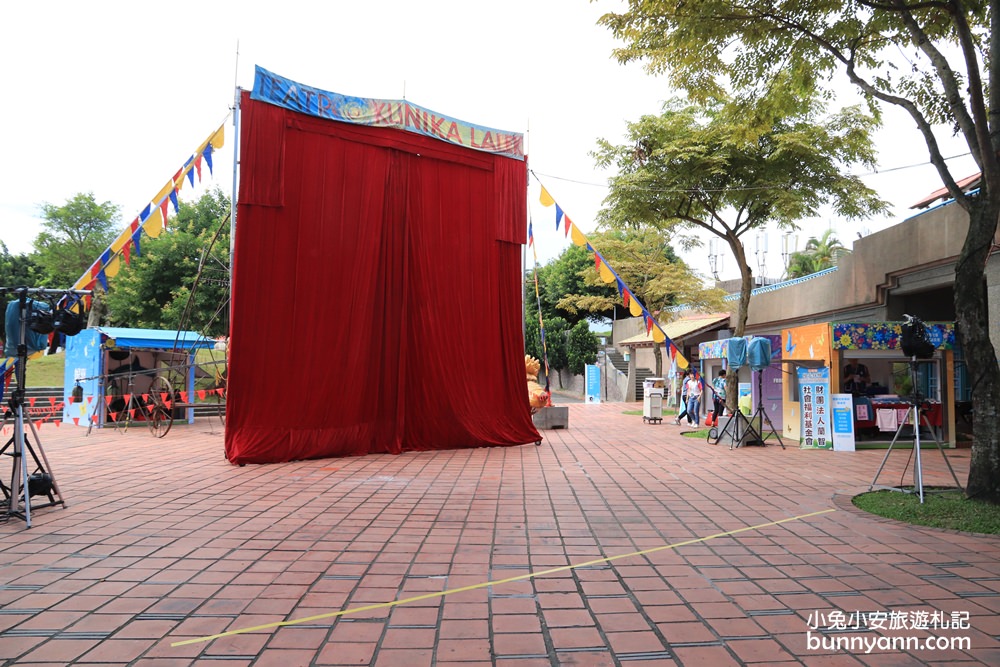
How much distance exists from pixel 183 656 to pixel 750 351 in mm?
10743

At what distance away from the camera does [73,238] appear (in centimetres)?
2478

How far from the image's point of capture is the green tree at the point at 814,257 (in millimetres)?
33062

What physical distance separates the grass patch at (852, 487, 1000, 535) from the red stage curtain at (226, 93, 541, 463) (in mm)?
6025

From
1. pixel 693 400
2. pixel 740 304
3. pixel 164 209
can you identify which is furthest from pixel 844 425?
pixel 164 209

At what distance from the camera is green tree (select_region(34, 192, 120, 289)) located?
2395 centimetres

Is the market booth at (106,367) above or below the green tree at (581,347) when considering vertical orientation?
below

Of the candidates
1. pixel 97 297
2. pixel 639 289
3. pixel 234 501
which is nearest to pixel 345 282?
pixel 234 501

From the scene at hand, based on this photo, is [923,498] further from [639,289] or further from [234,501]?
[639,289]

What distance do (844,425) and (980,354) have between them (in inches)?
203

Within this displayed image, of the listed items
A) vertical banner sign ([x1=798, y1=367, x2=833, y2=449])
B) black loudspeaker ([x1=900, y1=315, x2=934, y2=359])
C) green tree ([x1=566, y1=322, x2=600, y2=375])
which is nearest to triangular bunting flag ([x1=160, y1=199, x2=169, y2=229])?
black loudspeaker ([x1=900, y1=315, x2=934, y2=359])

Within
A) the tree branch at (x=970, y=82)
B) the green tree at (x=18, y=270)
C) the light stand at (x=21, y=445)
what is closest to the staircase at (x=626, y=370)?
the tree branch at (x=970, y=82)

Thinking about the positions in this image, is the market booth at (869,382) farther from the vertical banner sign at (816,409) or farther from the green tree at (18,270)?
the green tree at (18,270)

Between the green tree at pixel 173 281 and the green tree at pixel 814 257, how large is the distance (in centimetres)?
2821

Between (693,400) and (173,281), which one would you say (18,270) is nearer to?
(173,281)
